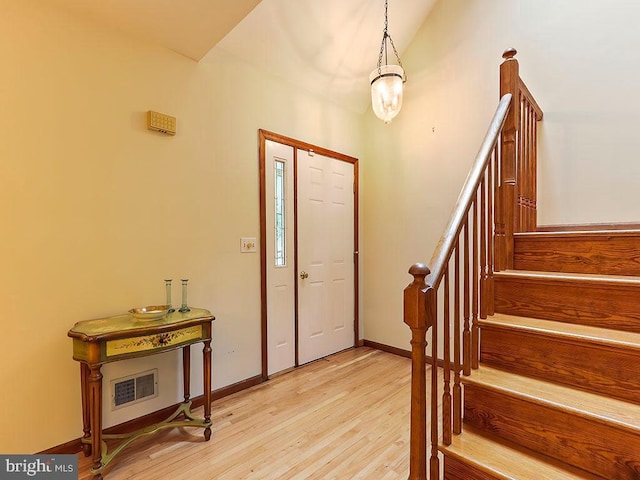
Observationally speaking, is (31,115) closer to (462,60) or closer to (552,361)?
(552,361)

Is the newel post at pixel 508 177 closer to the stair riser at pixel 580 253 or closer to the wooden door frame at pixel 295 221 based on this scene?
the stair riser at pixel 580 253

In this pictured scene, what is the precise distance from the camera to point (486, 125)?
2.92 m

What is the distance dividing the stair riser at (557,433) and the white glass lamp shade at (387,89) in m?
2.18

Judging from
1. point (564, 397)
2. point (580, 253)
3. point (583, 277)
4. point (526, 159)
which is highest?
point (526, 159)

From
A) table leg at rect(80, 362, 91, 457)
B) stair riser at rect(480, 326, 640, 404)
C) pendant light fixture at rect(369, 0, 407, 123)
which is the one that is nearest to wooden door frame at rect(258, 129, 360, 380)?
pendant light fixture at rect(369, 0, 407, 123)

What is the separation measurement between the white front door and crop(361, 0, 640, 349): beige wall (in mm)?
296

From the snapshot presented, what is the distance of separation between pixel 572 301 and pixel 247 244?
2228mm

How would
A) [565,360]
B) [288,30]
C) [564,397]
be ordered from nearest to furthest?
[564,397], [565,360], [288,30]

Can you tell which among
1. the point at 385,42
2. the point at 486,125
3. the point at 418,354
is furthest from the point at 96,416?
the point at 385,42

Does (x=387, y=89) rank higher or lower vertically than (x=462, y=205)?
higher

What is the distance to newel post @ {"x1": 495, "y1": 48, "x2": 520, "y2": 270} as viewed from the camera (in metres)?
1.90

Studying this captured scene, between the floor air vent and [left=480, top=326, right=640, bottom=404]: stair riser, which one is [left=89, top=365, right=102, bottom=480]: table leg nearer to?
the floor air vent

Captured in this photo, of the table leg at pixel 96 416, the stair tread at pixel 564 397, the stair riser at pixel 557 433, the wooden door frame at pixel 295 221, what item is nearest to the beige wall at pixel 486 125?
the wooden door frame at pixel 295 221

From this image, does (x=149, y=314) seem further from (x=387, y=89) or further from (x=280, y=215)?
(x=387, y=89)
